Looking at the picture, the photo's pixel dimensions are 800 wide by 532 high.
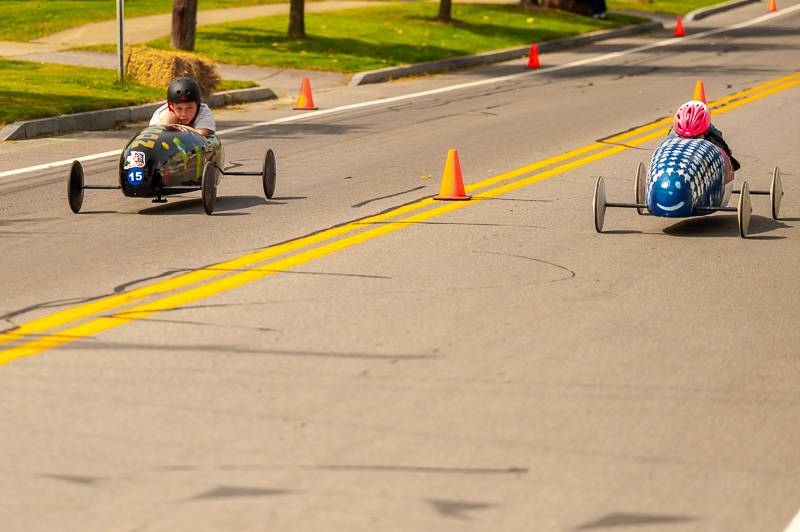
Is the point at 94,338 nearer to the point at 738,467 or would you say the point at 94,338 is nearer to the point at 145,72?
the point at 738,467

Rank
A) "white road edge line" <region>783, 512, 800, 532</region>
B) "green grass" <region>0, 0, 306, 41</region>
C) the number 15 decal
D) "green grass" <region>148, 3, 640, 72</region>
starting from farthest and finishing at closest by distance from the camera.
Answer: "green grass" <region>0, 0, 306, 41</region>, "green grass" <region>148, 3, 640, 72</region>, the number 15 decal, "white road edge line" <region>783, 512, 800, 532</region>

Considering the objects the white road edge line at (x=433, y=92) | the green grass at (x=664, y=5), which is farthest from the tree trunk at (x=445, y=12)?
the green grass at (x=664, y=5)

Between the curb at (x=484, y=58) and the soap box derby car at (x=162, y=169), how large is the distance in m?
13.5

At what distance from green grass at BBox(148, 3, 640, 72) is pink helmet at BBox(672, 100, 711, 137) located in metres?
15.6

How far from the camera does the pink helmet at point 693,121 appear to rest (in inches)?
488

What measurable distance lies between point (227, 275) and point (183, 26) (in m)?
17.9

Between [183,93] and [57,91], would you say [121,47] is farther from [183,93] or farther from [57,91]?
[183,93]

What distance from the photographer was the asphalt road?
5.64 meters

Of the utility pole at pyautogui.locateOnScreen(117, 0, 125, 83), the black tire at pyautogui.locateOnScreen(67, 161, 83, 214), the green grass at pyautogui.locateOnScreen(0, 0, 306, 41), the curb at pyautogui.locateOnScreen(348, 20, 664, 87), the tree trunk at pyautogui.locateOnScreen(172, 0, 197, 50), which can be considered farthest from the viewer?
the green grass at pyautogui.locateOnScreen(0, 0, 306, 41)

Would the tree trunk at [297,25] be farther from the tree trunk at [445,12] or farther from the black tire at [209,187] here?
the black tire at [209,187]

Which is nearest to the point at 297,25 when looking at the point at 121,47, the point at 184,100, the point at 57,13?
the point at 57,13

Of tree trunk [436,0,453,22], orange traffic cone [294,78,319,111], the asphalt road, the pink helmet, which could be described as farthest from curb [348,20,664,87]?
the pink helmet

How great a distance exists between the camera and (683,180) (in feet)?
37.3

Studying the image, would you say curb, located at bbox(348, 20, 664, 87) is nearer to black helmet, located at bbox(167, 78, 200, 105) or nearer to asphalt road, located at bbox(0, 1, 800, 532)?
asphalt road, located at bbox(0, 1, 800, 532)
